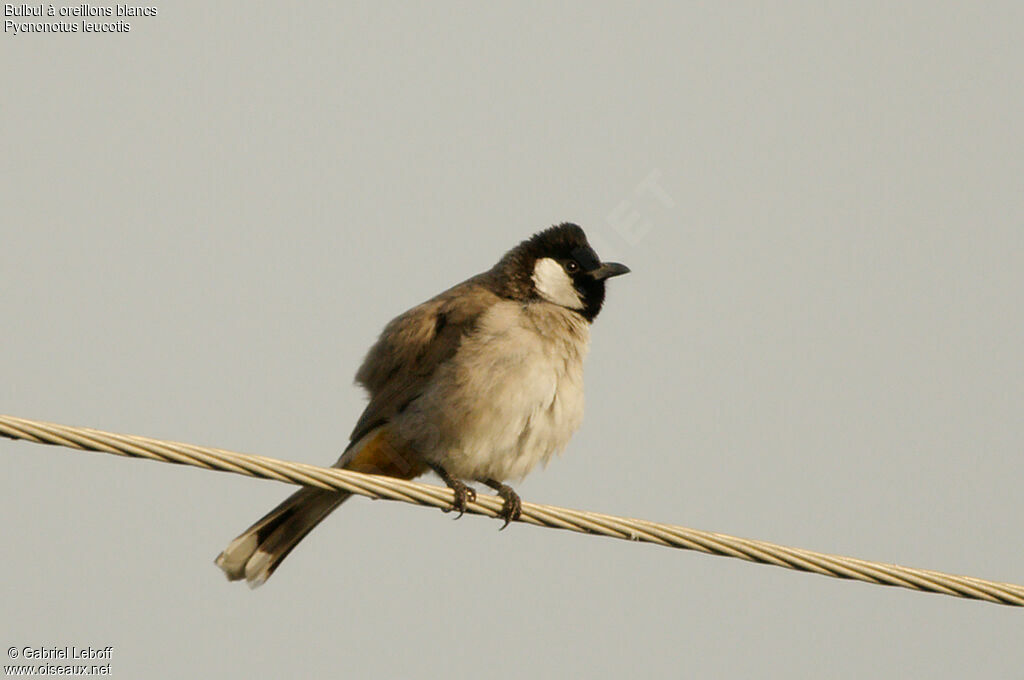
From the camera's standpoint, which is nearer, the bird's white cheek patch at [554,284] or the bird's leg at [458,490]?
the bird's leg at [458,490]

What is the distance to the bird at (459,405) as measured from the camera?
22.3ft

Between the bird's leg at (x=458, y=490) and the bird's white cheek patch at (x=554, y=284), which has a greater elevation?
the bird's white cheek patch at (x=554, y=284)

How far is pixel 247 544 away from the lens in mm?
6926

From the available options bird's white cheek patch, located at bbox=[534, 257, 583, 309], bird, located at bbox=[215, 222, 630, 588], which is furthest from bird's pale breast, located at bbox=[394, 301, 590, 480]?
bird's white cheek patch, located at bbox=[534, 257, 583, 309]

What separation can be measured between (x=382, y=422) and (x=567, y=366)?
1.08m

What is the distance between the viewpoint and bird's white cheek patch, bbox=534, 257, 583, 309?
761 cm

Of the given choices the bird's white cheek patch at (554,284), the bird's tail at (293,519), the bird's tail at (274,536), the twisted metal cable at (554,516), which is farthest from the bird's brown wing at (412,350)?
the twisted metal cable at (554,516)

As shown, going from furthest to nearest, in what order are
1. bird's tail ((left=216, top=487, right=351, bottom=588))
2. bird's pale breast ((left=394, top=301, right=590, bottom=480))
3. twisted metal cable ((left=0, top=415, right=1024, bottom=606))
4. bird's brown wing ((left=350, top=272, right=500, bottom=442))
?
bird's brown wing ((left=350, top=272, right=500, bottom=442)) < bird's tail ((left=216, top=487, right=351, bottom=588)) < bird's pale breast ((left=394, top=301, right=590, bottom=480)) < twisted metal cable ((left=0, top=415, right=1024, bottom=606))

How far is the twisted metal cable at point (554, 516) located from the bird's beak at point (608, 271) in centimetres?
258

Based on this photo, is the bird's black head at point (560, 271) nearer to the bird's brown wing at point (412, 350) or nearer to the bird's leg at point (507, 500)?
the bird's brown wing at point (412, 350)

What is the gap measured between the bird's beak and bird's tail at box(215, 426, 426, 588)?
162 centimetres

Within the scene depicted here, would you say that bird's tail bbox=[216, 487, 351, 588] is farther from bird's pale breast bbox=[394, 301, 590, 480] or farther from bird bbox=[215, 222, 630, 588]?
bird's pale breast bbox=[394, 301, 590, 480]

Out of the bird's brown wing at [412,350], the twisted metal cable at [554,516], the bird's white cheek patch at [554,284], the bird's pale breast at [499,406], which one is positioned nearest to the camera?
the twisted metal cable at [554,516]

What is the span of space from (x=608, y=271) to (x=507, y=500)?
1.78 metres
